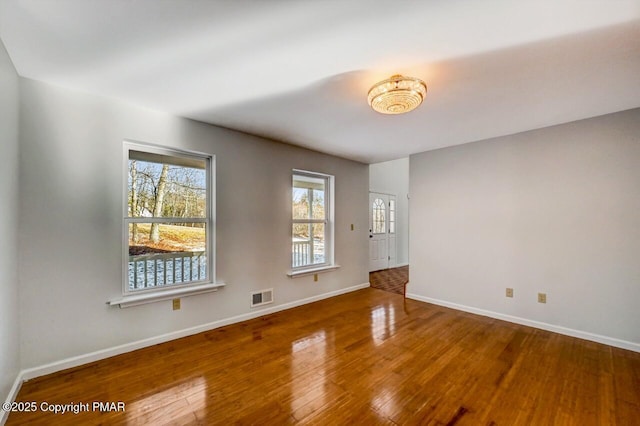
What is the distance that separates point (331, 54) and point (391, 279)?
4778mm

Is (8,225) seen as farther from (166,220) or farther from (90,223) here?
(166,220)

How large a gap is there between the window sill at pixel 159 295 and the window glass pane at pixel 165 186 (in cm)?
78

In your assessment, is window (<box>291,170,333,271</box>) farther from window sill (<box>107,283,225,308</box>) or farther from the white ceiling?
the white ceiling

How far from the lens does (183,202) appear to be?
2.98m

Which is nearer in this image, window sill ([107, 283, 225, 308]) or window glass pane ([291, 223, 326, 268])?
window sill ([107, 283, 225, 308])

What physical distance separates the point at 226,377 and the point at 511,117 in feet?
12.0

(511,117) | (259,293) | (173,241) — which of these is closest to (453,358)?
(259,293)

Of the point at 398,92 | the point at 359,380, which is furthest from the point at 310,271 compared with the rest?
the point at 398,92

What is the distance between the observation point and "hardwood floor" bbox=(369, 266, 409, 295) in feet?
16.2

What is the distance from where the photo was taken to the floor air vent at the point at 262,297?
3459 millimetres

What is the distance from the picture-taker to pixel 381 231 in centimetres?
658

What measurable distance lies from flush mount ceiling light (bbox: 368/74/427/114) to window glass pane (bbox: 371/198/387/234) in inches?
171

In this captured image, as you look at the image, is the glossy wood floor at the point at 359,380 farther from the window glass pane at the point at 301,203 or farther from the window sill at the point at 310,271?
the window glass pane at the point at 301,203

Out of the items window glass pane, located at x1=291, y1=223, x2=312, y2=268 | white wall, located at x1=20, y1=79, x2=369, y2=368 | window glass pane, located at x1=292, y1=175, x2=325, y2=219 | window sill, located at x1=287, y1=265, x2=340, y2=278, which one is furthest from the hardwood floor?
white wall, located at x1=20, y1=79, x2=369, y2=368
